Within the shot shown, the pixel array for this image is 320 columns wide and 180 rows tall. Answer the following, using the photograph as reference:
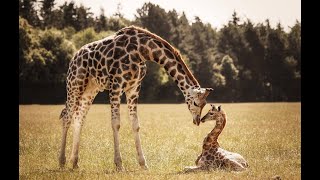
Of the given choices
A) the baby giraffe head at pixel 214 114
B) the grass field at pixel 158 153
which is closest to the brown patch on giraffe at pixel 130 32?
the baby giraffe head at pixel 214 114

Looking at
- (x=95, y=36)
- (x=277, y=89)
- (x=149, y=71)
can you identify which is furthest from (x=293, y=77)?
(x=95, y=36)

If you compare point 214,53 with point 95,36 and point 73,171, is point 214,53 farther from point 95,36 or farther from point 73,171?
point 73,171

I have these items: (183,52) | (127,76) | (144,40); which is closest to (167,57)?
(144,40)

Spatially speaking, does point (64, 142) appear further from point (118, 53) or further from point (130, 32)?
point (130, 32)

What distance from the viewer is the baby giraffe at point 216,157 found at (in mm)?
8875

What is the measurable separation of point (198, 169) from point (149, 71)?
1491 inches

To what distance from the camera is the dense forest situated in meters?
39.2

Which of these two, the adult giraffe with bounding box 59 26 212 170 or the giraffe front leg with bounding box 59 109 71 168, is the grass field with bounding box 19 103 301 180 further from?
the adult giraffe with bounding box 59 26 212 170

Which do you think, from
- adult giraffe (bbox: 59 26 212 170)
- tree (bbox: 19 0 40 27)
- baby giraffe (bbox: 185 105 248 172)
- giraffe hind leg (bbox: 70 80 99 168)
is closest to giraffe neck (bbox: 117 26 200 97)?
adult giraffe (bbox: 59 26 212 170)

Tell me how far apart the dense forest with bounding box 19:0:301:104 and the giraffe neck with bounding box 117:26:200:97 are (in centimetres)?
2579

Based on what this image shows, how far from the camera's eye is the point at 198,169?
8891 millimetres

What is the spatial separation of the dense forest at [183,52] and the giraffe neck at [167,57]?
25.8 meters

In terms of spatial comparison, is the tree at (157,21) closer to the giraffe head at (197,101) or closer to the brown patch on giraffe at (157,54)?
the brown patch on giraffe at (157,54)

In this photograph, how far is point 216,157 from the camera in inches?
357
